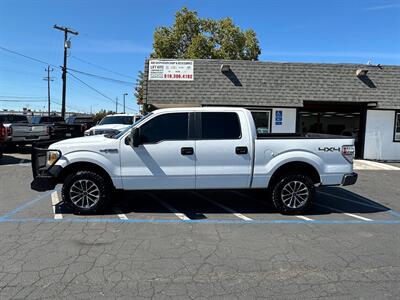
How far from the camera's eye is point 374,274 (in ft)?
13.4

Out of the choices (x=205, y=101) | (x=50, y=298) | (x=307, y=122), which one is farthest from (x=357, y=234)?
(x=307, y=122)

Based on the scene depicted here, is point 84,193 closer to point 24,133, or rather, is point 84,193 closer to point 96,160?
point 96,160

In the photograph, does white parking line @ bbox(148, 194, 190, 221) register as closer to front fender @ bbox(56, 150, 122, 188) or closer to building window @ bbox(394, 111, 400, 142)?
front fender @ bbox(56, 150, 122, 188)

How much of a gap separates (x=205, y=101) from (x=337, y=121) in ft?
23.4

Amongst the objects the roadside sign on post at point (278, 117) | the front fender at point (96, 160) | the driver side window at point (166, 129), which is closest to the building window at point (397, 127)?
the roadside sign on post at point (278, 117)

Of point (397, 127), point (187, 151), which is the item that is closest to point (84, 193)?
point (187, 151)

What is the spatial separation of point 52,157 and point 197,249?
317 centimetres

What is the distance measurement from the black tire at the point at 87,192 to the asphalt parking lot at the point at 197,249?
0.60 feet

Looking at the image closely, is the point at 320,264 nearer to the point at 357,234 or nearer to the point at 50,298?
the point at 357,234

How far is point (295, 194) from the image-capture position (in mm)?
6570

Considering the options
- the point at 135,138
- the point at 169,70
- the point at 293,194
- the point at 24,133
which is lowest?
the point at 293,194

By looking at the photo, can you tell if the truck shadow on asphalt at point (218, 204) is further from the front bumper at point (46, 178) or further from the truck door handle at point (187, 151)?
the truck door handle at point (187, 151)

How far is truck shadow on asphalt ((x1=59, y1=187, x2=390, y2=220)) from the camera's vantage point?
664cm

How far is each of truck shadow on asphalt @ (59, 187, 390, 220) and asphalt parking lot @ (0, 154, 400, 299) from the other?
0.02m
